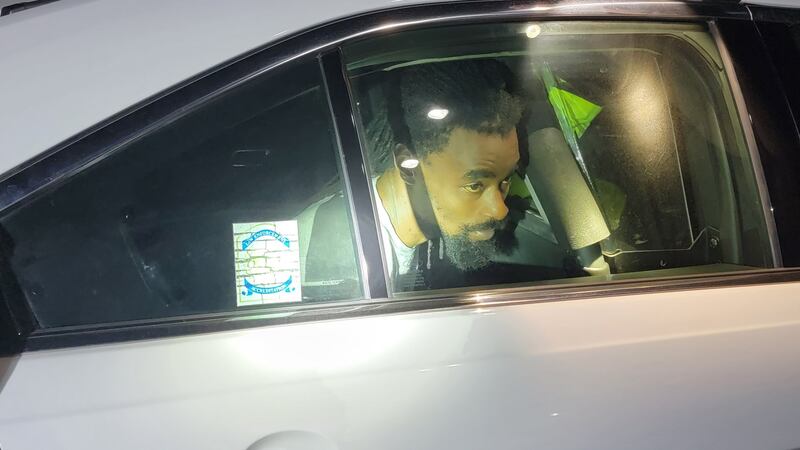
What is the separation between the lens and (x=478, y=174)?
156 cm

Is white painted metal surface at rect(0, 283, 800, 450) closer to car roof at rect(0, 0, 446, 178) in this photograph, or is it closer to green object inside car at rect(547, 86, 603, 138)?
car roof at rect(0, 0, 446, 178)

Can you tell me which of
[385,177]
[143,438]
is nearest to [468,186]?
[385,177]

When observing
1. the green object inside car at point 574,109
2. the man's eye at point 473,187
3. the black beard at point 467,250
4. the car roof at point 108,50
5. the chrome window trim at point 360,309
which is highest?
the car roof at point 108,50

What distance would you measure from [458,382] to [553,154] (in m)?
0.72

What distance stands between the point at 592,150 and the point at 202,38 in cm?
100

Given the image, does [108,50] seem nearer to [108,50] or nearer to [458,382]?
[108,50]

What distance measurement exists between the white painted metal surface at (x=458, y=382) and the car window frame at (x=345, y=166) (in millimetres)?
28

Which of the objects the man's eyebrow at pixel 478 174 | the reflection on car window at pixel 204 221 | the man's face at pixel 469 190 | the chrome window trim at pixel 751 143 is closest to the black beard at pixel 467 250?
the man's face at pixel 469 190

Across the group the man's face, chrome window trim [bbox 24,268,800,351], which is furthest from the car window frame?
the man's face

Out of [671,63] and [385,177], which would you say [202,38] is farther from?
[671,63]

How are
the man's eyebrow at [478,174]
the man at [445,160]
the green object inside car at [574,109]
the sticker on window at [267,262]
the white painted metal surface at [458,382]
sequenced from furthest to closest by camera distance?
the green object inside car at [574,109]
the man's eyebrow at [478,174]
the man at [445,160]
the sticker on window at [267,262]
the white painted metal surface at [458,382]

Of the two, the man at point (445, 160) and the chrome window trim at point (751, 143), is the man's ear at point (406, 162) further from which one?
the chrome window trim at point (751, 143)

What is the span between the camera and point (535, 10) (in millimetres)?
1521

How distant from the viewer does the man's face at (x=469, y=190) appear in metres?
1.47
